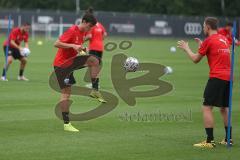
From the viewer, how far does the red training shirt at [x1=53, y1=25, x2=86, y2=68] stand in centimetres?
1363

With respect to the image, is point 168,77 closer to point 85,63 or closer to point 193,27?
point 85,63

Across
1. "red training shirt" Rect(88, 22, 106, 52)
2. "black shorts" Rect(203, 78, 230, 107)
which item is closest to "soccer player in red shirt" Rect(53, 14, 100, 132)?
"black shorts" Rect(203, 78, 230, 107)

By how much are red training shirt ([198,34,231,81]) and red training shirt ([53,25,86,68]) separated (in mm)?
2899

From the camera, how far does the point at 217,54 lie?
11945mm

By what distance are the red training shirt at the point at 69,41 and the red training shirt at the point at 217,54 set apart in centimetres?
290

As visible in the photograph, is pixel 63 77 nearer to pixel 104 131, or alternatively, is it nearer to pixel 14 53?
pixel 104 131

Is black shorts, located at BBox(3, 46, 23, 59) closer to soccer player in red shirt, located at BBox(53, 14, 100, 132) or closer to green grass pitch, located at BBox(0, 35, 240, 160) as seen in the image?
green grass pitch, located at BBox(0, 35, 240, 160)

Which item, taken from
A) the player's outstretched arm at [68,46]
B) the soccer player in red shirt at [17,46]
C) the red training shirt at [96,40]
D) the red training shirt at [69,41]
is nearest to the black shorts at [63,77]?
the red training shirt at [69,41]

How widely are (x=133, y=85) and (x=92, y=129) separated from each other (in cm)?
974

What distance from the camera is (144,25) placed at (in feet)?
216

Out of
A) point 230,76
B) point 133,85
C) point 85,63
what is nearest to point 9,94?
point 85,63

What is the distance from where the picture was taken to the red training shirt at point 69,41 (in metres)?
13.6

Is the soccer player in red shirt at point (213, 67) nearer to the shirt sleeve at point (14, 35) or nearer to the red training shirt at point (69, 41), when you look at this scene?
the red training shirt at point (69, 41)

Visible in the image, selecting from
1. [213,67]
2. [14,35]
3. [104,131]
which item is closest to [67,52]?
[104,131]
